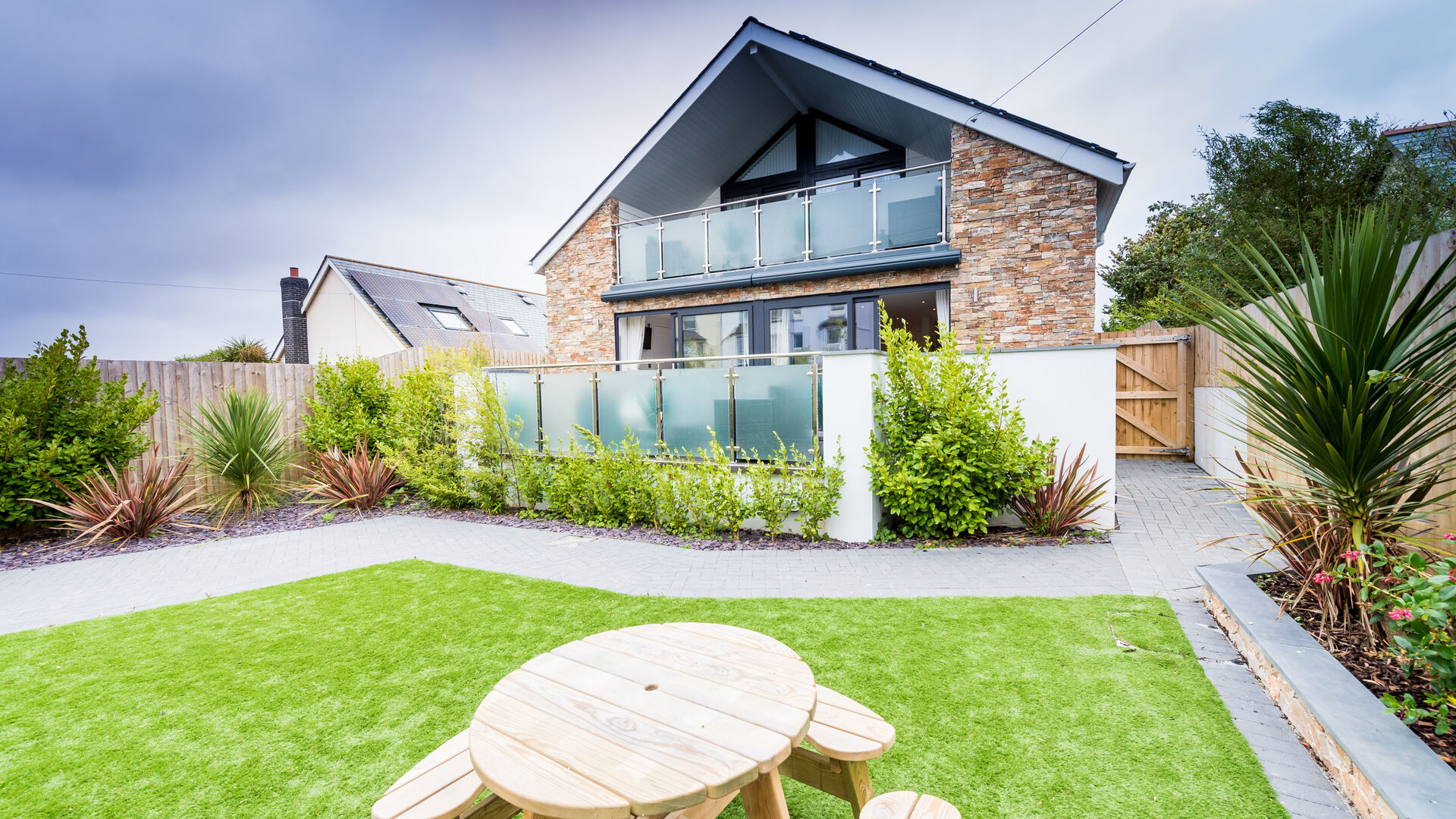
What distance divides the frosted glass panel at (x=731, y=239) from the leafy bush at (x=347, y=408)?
6.02m

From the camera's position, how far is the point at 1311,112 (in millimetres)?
14391

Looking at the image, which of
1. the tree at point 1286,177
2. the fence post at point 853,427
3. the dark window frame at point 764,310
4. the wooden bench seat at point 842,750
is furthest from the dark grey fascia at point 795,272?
the wooden bench seat at point 842,750

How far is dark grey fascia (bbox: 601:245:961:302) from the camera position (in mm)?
9258

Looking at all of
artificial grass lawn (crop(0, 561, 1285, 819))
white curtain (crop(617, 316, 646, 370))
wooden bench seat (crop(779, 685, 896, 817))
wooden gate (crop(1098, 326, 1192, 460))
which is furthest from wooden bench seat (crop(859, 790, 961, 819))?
wooden gate (crop(1098, 326, 1192, 460))

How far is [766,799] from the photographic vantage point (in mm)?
1823

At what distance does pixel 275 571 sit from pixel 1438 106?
23704 mm

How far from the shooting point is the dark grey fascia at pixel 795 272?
9.26 metres

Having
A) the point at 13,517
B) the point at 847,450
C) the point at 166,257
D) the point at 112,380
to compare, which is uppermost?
the point at 166,257

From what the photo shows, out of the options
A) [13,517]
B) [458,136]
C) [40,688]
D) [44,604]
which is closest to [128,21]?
[458,136]

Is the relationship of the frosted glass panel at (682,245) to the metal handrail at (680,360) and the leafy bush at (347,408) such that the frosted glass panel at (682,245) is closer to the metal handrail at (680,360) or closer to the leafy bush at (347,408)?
the metal handrail at (680,360)

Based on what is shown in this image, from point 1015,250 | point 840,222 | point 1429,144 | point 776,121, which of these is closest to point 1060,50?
point 1015,250

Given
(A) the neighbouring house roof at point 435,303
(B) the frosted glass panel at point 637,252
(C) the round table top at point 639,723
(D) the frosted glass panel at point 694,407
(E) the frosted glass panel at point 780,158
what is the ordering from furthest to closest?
(A) the neighbouring house roof at point 435,303
(E) the frosted glass panel at point 780,158
(B) the frosted glass panel at point 637,252
(D) the frosted glass panel at point 694,407
(C) the round table top at point 639,723

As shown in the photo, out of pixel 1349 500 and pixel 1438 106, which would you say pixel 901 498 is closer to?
pixel 1349 500

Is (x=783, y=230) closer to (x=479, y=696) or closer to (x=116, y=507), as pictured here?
(x=479, y=696)
